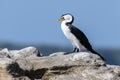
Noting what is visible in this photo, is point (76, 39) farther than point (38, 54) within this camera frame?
Yes

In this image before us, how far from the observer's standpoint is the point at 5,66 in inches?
765

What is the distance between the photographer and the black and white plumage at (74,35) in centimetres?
2721

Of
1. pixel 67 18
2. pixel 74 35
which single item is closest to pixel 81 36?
pixel 74 35

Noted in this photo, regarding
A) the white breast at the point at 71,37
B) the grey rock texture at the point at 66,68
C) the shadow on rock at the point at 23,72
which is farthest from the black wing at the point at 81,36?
the shadow on rock at the point at 23,72

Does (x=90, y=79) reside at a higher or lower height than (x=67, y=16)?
lower

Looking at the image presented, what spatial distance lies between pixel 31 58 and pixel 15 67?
6.64ft

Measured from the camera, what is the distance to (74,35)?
27500mm

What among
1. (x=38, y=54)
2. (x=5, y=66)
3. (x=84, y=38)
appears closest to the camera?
(x=5, y=66)

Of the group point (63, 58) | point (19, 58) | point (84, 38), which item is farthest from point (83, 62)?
point (84, 38)

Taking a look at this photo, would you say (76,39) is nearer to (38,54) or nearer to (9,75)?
(38,54)

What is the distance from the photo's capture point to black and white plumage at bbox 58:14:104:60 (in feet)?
89.3

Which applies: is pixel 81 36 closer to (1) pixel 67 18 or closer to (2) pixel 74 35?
(2) pixel 74 35

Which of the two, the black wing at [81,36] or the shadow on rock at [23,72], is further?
the black wing at [81,36]

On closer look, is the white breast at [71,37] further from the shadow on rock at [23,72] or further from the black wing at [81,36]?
the shadow on rock at [23,72]
